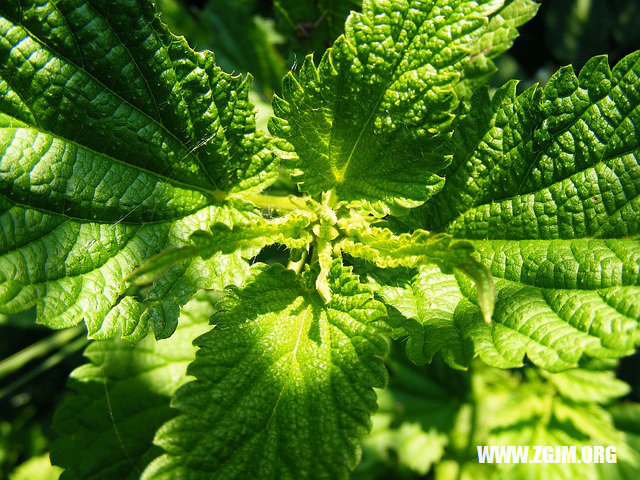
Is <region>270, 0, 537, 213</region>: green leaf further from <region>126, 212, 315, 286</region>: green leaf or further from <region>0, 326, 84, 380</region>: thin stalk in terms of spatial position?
<region>0, 326, 84, 380</region>: thin stalk

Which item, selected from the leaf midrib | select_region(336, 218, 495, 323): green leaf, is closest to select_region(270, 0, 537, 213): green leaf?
select_region(336, 218, 495, 323): green leaf

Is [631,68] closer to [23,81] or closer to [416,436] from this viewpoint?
[23,81]

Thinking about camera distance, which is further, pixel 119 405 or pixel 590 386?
pixel 590 386

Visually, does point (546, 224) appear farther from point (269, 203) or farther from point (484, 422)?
point (484, 422)

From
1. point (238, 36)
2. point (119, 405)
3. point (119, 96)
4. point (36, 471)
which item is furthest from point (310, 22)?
point (36, 471)

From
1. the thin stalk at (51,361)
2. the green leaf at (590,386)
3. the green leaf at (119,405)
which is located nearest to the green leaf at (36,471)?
the thin stalk at (51,361)

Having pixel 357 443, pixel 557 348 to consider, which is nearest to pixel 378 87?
pixel 557 348

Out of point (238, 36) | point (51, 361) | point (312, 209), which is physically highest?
point (238, 36)
